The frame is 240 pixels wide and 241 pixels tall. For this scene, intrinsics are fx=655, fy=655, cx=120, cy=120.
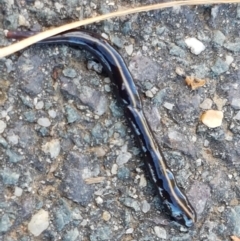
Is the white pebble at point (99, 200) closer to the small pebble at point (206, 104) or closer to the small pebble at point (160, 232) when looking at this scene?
the small pebble at point (160, 232)

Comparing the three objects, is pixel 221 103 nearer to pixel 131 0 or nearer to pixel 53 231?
pixel 131 0

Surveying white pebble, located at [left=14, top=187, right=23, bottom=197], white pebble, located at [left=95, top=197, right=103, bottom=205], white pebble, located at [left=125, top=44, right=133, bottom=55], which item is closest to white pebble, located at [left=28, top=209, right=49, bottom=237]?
white pebble, located at [left=14, top=187, right=23, bottom=197]

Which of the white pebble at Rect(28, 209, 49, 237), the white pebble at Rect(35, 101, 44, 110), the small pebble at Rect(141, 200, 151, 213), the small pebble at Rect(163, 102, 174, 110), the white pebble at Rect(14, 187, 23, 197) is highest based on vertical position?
the white pebble at Rect(35, 101, 44, 110)

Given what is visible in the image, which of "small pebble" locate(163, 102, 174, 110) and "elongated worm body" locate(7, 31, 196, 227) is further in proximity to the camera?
"small pebble" locate(163, 102, 174, 110)

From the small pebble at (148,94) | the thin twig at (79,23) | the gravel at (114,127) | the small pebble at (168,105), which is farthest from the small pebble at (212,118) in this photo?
the thin twig at (79,23)

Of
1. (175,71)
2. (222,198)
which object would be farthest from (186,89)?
(222,198)

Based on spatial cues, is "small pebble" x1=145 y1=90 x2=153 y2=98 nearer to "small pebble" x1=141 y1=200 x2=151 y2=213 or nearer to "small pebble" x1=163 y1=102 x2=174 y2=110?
"small pebble" x1=163 y1=102 x2=174 y2=110

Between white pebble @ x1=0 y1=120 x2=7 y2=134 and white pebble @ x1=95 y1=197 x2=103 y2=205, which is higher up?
white pebble @ x1=0 y1=120 x2=7 y2=134
